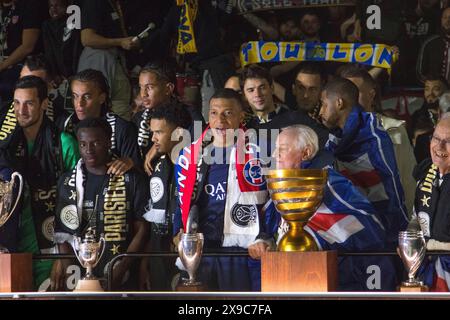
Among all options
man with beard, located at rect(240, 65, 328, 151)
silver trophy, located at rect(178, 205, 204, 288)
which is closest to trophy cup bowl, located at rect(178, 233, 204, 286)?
silver trophy, located at rect(178, 205, 204, 288)

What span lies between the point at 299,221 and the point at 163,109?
223 cm

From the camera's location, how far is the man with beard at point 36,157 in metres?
7.00

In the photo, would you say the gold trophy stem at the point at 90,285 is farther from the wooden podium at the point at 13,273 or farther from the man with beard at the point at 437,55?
the man with beard at the point at 437,55

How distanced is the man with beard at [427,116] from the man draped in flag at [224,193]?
1.18m

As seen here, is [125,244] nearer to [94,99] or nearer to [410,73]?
[94,99]

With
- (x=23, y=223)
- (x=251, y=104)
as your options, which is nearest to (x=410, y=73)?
(x=251, y=104)

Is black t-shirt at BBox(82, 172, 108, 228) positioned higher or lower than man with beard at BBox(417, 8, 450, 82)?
lower

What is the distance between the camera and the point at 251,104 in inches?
276

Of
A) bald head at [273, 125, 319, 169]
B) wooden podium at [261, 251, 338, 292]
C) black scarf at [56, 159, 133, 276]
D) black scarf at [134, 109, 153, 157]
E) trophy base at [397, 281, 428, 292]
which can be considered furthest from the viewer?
black scarf at [134, 109, 153, 157]

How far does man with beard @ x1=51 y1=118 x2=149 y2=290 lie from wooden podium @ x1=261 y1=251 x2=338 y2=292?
2161 millimetres

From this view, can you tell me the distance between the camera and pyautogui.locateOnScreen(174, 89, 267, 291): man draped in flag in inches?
253

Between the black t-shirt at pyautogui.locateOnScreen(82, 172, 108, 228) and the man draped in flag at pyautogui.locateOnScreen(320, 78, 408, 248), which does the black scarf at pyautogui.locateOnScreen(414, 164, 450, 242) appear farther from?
the black t-shirt at pyautogui.locateOnScreen(82, 172, 108, 228)
